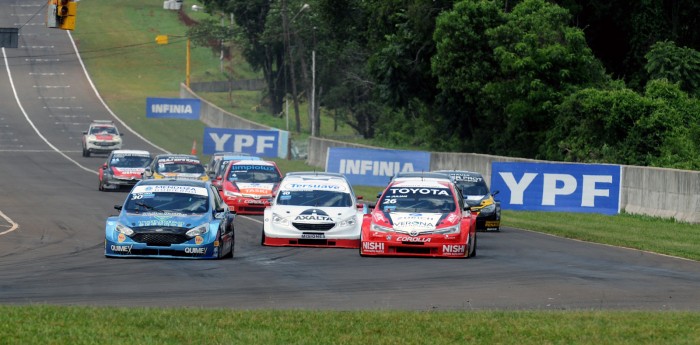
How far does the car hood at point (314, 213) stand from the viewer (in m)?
24.5

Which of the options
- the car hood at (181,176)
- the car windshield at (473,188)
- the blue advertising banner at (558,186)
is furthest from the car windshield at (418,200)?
the car hood at (181,176)

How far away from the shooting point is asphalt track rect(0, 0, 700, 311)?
1591 cm

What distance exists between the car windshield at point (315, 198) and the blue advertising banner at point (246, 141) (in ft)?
132

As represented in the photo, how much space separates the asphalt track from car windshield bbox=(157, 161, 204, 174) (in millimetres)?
5296

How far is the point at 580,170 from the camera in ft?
119

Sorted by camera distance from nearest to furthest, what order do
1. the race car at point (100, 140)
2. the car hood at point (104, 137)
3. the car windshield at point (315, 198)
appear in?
the car windshield at point (315, 198) → the race car at point (100, 140) → the car hood at point (104, 137)

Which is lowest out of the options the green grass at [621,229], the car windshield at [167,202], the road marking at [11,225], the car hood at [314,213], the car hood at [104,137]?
the road marking at [11,225]

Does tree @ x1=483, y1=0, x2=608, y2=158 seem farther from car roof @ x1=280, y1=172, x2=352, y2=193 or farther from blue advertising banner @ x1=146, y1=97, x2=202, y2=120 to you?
blue advertising banner @ x1=146, y1=97, x2=202, y2=120

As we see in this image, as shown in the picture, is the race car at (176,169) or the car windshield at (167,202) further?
the race car at (176,169)

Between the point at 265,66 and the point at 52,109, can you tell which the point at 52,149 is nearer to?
the point at 52,109

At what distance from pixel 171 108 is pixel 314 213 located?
2606 inches

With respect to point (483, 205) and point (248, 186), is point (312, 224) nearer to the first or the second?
point (483, 205)

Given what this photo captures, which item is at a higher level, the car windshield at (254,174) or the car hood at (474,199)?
the car windshield at (254,174)

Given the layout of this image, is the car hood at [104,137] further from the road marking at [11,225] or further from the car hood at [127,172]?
the road marking at [11,225]
